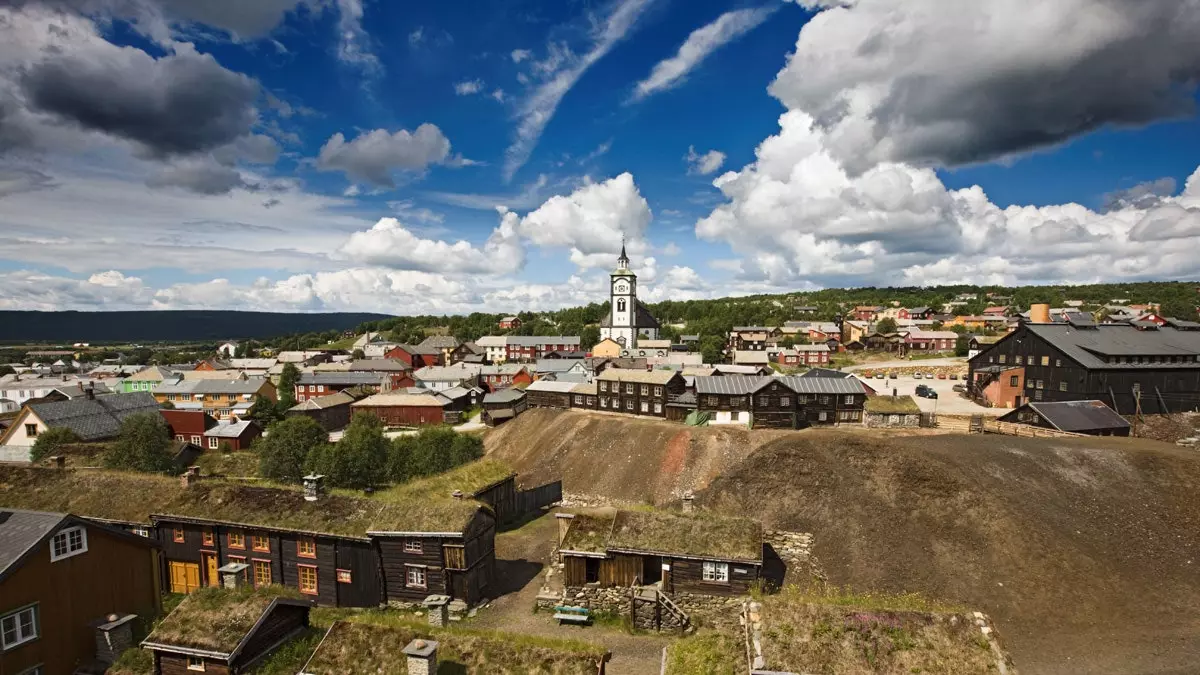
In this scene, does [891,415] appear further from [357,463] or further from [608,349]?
[608,349]

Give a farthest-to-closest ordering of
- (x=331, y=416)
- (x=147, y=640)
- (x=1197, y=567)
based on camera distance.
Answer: (x=331, y=416) < (x=1197, y=567) < (x=147, y=640)

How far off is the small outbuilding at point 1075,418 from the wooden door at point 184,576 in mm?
53795

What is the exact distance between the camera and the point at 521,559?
3300 cm

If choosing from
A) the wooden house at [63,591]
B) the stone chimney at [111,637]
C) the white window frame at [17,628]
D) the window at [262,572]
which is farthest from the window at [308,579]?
the white window frame at [17,628]

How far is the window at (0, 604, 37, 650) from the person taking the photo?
17312 millimetres

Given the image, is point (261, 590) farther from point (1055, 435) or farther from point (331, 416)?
point (331, 416)

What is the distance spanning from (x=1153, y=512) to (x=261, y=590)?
41859 millimetres

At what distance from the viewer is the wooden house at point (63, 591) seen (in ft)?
58.0

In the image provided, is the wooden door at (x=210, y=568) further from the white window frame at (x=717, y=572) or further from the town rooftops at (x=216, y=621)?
the white window frame at (x=717, y=572)

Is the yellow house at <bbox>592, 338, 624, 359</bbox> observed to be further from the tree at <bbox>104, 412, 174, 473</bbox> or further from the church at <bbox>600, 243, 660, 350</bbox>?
the tree at <bbox>104, 412, 174, 473</bbox>

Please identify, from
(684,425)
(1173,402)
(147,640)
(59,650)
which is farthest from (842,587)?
(1173,402)

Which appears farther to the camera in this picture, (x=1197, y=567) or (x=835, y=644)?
(x=1197, y=567)

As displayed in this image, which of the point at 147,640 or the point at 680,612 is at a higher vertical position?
the point at 147,640

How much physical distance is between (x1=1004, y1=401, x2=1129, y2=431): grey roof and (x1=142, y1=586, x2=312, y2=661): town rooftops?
49.7m
